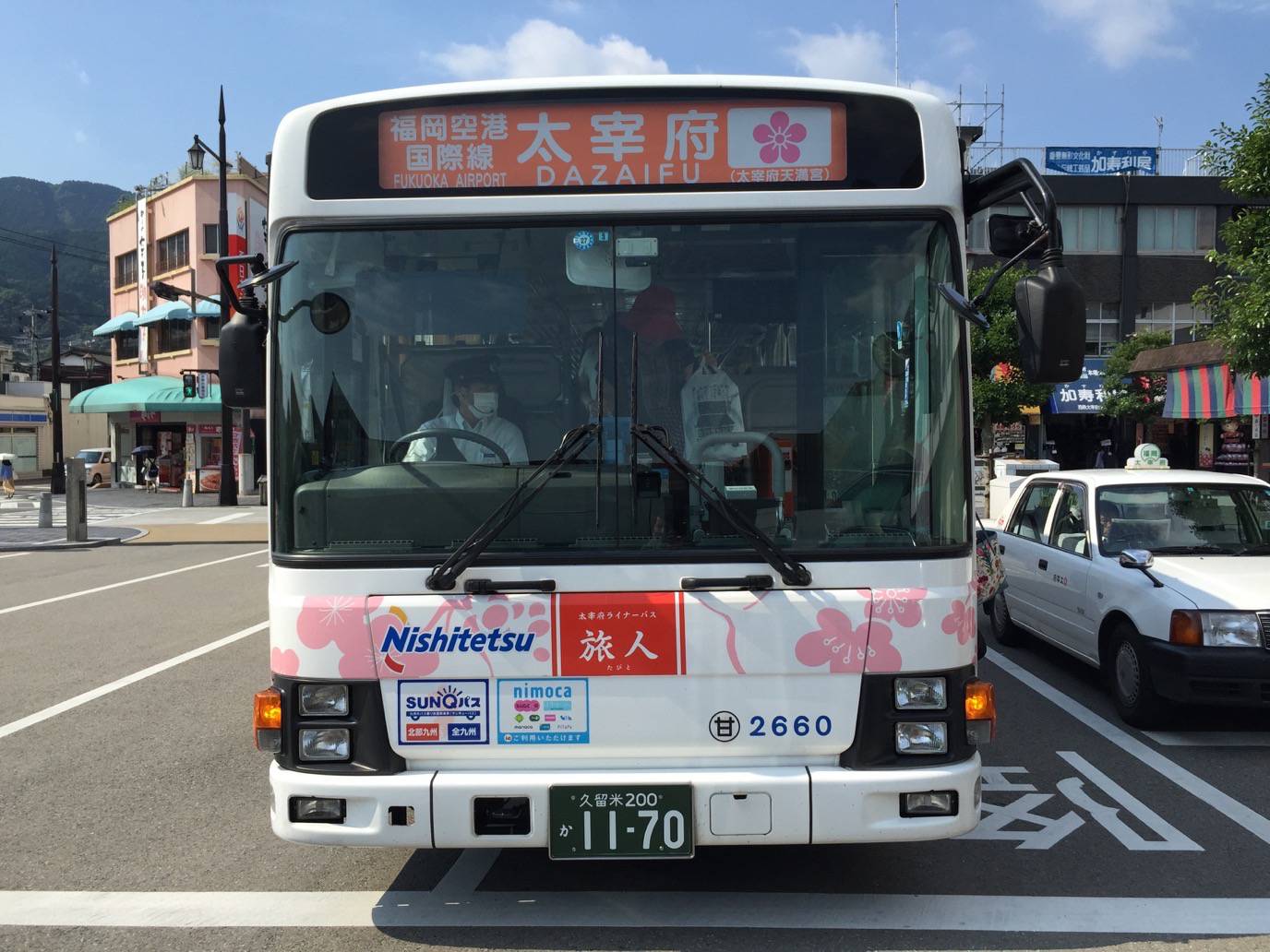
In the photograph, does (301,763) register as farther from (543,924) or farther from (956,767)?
(956,767)

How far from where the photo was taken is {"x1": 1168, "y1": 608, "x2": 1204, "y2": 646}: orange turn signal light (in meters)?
6.02

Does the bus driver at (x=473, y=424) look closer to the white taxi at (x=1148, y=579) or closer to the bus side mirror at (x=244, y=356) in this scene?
the bus side mirror at (x=244, y=356)

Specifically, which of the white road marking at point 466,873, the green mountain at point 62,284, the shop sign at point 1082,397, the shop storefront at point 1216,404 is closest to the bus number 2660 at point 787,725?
the white road marking at point 466,873

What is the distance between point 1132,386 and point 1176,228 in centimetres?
1280

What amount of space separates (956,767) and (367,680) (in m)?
1.94

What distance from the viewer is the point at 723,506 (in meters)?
3.49

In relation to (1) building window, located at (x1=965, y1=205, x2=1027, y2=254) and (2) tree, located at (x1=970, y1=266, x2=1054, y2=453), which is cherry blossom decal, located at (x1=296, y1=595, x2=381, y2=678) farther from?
(2) tree, located at (x1=970, y1=266, x2=1054, y2=453)

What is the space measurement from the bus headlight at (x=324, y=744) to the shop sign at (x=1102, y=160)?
45346mm

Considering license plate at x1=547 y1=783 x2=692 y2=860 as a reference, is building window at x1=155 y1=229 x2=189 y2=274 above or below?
above

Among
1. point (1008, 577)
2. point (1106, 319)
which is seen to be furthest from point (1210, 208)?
point (1008, 577)

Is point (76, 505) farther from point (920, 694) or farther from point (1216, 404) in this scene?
point (1216, 404)

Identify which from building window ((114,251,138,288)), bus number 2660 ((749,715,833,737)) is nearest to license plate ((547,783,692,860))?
bus number 2660 ((749,715,833,737))

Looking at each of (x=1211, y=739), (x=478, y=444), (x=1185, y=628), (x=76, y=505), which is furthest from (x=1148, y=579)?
(x=76, y=505)

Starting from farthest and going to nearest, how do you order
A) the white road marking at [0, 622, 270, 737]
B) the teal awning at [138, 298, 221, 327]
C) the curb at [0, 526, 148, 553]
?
the teal awning at [138, 298, 221, 327], the curb at [0, 526, 148, 553], the white road marking at [0, 622, 270, 737]
